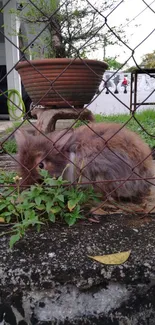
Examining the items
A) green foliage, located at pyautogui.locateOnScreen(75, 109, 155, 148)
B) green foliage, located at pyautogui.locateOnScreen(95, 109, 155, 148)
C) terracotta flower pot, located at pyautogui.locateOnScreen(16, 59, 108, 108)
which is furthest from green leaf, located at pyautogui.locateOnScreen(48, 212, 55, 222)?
terracotta flower pot, located at pyautogui.locateOnScreen(16, 59, 108, 108)

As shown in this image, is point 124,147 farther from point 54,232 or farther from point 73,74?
point 73,74

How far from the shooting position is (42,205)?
121 centimetres

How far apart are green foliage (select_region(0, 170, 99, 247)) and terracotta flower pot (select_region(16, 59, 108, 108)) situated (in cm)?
151

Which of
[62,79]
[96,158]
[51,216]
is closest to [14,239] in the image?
[51,216]

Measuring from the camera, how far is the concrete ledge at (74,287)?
37.7 inches

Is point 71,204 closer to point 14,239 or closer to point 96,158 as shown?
point 14,239

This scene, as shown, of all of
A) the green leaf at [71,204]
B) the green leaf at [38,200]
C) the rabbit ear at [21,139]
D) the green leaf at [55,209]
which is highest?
the rabbit ear at [21,139]

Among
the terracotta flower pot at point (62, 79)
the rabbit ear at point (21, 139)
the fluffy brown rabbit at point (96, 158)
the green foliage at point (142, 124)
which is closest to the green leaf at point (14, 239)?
the fluffy brown rabbit at point (96, 158)

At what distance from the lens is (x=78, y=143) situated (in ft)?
5.46

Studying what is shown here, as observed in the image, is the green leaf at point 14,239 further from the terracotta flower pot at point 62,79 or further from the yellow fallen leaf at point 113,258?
the terracotta flower pot at point 62,79

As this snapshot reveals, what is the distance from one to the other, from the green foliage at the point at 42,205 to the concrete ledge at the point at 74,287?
0.49 ft

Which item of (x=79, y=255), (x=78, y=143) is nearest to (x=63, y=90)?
(x=78, y=143)

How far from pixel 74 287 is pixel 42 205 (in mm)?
331

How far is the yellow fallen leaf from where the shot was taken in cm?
100
